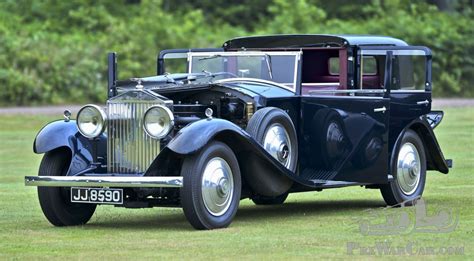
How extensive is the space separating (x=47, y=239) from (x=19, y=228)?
0.89 m

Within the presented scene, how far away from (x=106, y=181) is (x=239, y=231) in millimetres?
1211

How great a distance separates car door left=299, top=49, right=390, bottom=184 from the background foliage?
2184 cm

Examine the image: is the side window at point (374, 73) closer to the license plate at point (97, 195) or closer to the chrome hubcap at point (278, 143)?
the chrome hubcap at point (278, 143)

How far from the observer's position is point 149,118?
1015cm

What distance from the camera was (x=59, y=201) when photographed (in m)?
10.5

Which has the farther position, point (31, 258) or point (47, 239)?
point (47, 239)

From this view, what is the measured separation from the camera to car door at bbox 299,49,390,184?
11.3m

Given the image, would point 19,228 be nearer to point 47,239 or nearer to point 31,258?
point 47,239

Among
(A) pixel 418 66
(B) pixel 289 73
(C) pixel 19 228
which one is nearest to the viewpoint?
(C) pixel 19 228

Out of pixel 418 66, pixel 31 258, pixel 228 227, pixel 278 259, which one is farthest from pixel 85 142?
pixel 418 66

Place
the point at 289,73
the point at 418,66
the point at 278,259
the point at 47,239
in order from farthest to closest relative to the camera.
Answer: the point at 418,66, the point at 289,73, the point at 47,239, the point at 278,259

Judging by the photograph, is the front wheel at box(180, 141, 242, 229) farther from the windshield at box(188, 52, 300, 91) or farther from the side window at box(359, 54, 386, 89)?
the side window at box(359, 54, 386, 89)
